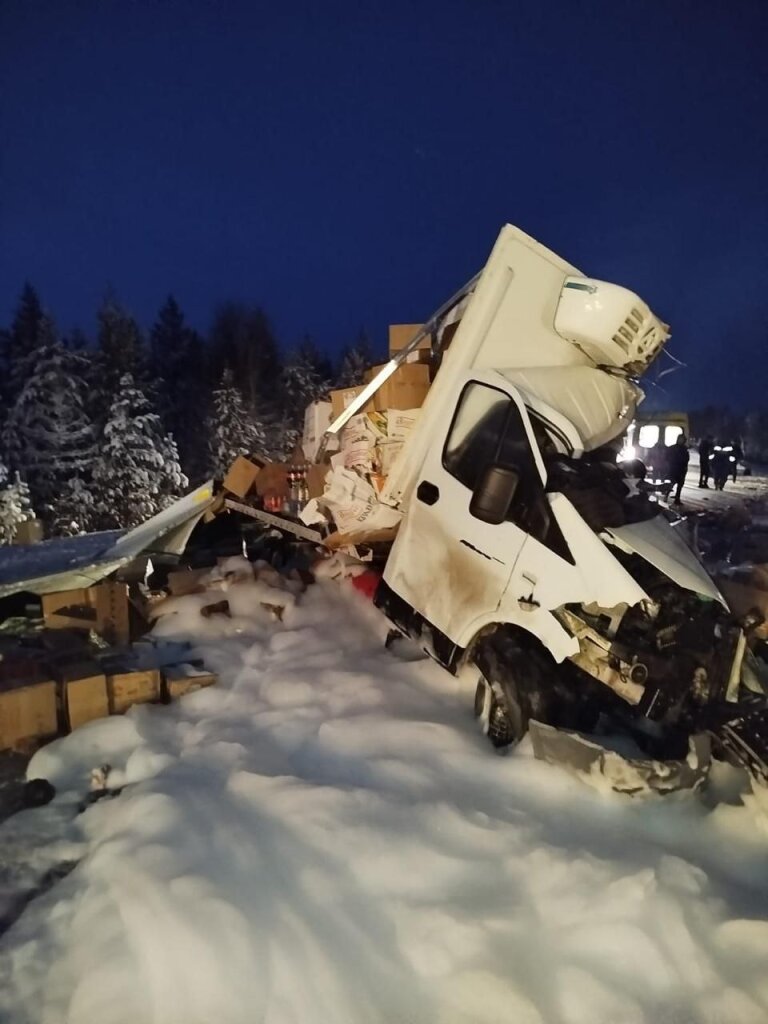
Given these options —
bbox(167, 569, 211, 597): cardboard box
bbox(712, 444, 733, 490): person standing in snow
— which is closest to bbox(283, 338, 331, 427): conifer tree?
bbox(712, 444, 733, 490): person standing in snow

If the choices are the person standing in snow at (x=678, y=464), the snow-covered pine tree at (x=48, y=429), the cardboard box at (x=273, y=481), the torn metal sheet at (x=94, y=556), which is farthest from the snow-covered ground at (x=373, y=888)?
the snow-covered pine tree at (x=48, y=429)

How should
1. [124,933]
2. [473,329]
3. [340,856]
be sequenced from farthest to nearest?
[473,329] → [340,856] → [124,933]

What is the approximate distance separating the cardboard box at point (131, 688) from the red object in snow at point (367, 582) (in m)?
2.42

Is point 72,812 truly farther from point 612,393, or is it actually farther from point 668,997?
point 612,393

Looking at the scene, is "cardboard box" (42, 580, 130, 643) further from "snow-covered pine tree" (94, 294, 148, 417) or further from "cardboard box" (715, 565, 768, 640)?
"snow-covered pine tree" (94, 294, 148, 417)

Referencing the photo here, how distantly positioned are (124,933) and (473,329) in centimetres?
440

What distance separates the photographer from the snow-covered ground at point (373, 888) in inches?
109

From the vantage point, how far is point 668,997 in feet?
9.12

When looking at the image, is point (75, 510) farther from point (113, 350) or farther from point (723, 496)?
point (723, 496)

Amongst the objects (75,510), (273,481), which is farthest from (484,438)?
(75,510)

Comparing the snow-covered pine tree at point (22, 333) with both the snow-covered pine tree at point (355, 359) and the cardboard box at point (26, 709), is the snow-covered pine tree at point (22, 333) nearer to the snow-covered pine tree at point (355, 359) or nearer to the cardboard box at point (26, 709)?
the snow-covered pine tree at point (355, 359)

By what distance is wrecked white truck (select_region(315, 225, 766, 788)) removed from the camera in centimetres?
413

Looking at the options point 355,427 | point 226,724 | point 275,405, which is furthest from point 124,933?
point 275,405

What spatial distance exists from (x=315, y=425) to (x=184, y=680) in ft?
11.4
